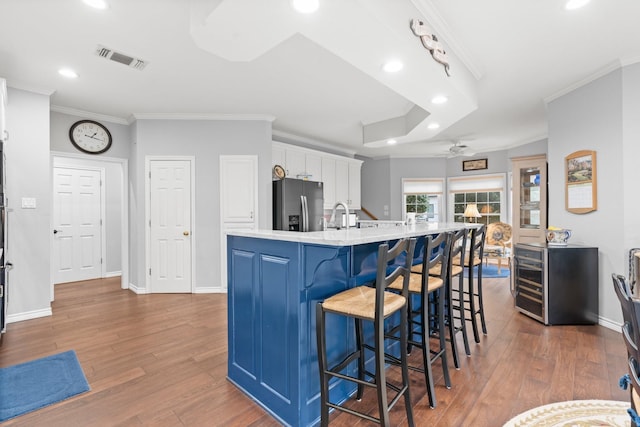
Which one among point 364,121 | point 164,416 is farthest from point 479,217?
point 164,416

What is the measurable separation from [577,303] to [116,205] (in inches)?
281

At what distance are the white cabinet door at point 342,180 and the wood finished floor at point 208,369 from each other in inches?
143

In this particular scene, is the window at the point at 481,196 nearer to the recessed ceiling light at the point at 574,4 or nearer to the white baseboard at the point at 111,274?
the recessed ceiling light at the point at 574,4

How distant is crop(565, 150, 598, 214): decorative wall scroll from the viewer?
3.32 m

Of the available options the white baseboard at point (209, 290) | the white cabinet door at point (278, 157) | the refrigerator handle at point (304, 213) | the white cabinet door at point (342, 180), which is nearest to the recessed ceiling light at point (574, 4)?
the refrigerator handle at point (304, 213)

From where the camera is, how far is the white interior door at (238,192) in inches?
183

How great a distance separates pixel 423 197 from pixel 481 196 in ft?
4.22

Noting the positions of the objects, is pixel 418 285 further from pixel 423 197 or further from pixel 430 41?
pixel 423 197

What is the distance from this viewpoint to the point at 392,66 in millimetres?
2359

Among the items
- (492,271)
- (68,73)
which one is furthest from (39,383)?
(492,271)

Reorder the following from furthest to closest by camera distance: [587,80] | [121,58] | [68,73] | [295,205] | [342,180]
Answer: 1. [342,180]
2. [295,205]
3. [587,80]
4. [68,73]
5. [121,58]

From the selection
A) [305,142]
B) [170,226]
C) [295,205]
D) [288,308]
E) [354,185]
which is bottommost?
[288,308]

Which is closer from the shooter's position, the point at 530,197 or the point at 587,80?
the point at 587,80

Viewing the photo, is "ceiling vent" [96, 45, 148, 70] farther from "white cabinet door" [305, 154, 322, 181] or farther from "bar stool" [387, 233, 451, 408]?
"white cabinet door" [305, 154, 322, 181]
